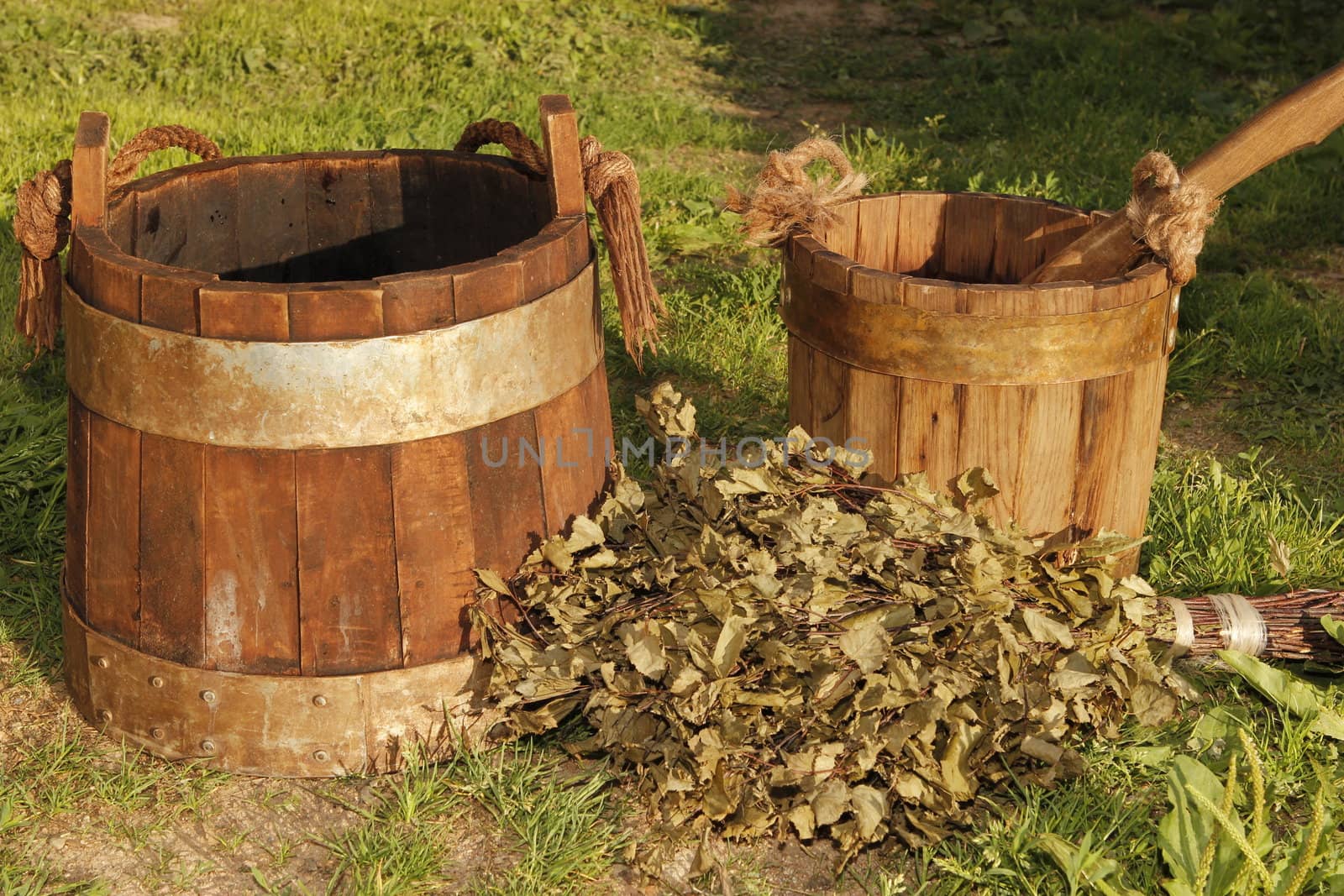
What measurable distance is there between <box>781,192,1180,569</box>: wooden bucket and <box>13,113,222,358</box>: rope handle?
146 centimetres

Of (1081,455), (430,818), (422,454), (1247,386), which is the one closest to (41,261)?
(422,454)

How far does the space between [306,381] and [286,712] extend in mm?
677

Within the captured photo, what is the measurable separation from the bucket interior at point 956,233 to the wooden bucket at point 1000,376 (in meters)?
0.08

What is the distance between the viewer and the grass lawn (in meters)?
2.61

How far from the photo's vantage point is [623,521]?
3.00 meters

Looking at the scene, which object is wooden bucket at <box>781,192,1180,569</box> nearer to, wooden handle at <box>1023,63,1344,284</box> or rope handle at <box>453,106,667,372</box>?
wooden handle at <box>1023,63,1344,284</box>

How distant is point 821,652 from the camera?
266 centimetres

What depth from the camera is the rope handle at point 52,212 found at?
2.79m

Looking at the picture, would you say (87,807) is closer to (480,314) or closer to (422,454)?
(422,454)

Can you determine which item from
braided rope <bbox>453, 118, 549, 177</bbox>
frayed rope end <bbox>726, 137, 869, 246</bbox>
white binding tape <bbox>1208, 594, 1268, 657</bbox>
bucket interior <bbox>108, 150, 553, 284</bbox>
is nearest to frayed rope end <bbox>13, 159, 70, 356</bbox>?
bucket interior <bbox>108, 150, 553, 284</bbox>

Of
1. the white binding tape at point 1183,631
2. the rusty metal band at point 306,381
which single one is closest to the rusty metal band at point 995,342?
the white binding tape at point 1183,631

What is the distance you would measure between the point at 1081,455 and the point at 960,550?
371 mm

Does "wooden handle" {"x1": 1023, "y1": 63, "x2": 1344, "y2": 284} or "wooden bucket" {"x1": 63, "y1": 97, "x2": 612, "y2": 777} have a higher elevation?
"wooden handle" {"x1": 1023, "y1": 63, "x2": 1344, "y2": 284}

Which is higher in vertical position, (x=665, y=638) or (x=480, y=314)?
(x=480, y=314)
